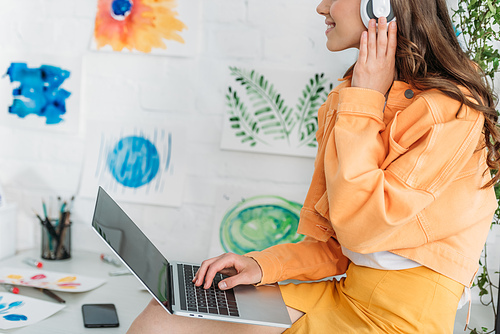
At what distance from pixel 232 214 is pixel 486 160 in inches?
29.1

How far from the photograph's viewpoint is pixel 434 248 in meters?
0.91

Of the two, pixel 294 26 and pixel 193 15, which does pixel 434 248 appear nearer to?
pixel 294 26

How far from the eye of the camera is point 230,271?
107 cm

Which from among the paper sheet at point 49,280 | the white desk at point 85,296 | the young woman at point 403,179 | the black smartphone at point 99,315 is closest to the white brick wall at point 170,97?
the white desk at point 85,296

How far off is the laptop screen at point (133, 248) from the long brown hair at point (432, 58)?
0.58 m

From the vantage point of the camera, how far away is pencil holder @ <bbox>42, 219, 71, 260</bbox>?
1533 millimetres

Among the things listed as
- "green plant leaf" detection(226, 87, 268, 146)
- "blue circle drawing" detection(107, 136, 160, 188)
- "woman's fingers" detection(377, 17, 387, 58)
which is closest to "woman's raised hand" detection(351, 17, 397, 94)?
"woman's fingers" detection(377, 17, 387, 58)

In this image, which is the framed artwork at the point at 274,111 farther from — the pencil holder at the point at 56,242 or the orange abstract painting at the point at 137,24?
the pencil holder at the point at 56,242

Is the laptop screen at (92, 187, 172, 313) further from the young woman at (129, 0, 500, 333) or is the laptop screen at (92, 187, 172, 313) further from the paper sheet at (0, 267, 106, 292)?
the paper sheet at (0, 267, 106, 292)

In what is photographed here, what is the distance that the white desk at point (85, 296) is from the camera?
114 centimetres

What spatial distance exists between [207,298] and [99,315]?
39 cm

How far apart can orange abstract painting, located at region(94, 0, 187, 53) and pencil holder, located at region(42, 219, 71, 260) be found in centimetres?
54

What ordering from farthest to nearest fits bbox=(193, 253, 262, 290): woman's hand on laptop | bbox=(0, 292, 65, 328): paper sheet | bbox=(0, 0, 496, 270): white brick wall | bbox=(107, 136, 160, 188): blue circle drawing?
bbox=(107, 136, 160, 188): blue circle drawing < bbox=(0, 0, 496, 270): white brick wall < bbox=(0, 292, 65, 328): paper sheet < bbox=(193, 253, 262, 290): woman's hand on laptop

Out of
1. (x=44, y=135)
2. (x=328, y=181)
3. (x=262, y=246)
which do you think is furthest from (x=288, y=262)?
(x=44, y=135)
